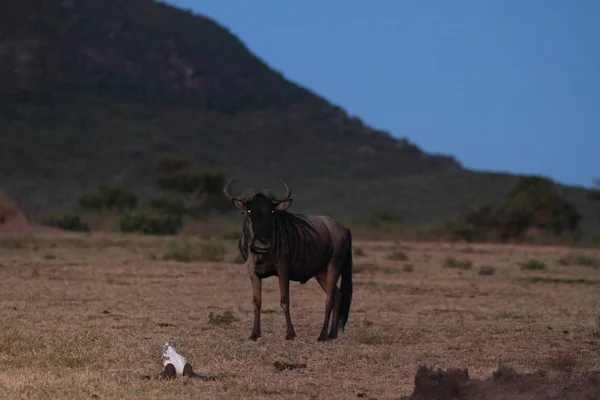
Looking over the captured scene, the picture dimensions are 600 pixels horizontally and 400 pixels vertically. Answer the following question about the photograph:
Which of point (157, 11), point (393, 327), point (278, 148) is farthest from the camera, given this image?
point (157, 11)

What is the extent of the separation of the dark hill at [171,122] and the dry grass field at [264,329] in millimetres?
48828

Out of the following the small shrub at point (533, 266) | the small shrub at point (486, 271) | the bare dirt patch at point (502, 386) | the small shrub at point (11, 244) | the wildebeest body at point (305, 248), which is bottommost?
the small shrub at point (11, 244)

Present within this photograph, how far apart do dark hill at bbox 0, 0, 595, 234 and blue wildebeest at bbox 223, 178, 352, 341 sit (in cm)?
5787

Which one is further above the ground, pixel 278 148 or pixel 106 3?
pixel 106 3

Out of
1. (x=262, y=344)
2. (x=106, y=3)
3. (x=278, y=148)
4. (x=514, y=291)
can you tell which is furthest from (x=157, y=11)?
(x=262, y=344)

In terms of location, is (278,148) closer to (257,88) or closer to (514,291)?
(257,88)

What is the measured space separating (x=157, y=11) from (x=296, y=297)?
343ft

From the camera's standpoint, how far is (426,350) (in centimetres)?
1226

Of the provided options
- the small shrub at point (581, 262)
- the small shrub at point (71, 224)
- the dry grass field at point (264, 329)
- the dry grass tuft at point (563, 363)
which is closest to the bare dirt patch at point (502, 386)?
the dry grass field at point (264, 329)

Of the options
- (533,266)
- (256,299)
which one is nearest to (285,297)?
(256,299)

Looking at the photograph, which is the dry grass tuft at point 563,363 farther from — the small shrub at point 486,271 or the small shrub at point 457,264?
the small shrub at point 457,264

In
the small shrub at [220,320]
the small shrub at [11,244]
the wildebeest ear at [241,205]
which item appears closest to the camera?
the wildebeest ear at [241,205]

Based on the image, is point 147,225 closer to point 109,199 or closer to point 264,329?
point 109,199

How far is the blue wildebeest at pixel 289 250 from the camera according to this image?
12.7 m
